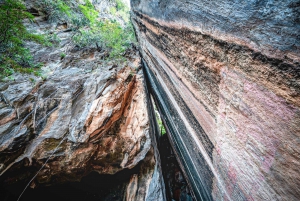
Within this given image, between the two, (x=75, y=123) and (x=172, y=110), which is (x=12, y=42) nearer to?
(x=75, y=123)

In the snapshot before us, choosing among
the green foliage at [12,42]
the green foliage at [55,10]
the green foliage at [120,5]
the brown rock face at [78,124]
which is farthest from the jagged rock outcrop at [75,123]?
the green foliage at [120,5]

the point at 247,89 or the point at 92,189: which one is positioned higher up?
the point at 247,89

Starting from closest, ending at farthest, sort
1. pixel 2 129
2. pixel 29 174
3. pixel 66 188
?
pixel 2 129 → pixel 29 174 → pixel 66 188

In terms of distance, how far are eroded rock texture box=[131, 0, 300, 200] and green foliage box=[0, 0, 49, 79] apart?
12.7ft

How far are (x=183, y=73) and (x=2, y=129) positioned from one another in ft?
11.1

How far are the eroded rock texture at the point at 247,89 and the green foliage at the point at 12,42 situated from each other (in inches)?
152

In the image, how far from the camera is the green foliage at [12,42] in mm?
3061

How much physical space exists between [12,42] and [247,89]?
5106 millimetres

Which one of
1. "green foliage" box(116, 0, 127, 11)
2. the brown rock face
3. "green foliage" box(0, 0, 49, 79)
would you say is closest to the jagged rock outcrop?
the brown rock face

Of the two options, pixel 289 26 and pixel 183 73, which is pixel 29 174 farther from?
pixel 289 26

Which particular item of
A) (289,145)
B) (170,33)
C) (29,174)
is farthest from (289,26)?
(29,174)

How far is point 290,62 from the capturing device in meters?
0.65

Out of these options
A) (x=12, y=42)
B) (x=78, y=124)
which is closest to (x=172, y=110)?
(x=78, y=124)

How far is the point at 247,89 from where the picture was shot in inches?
37.3
